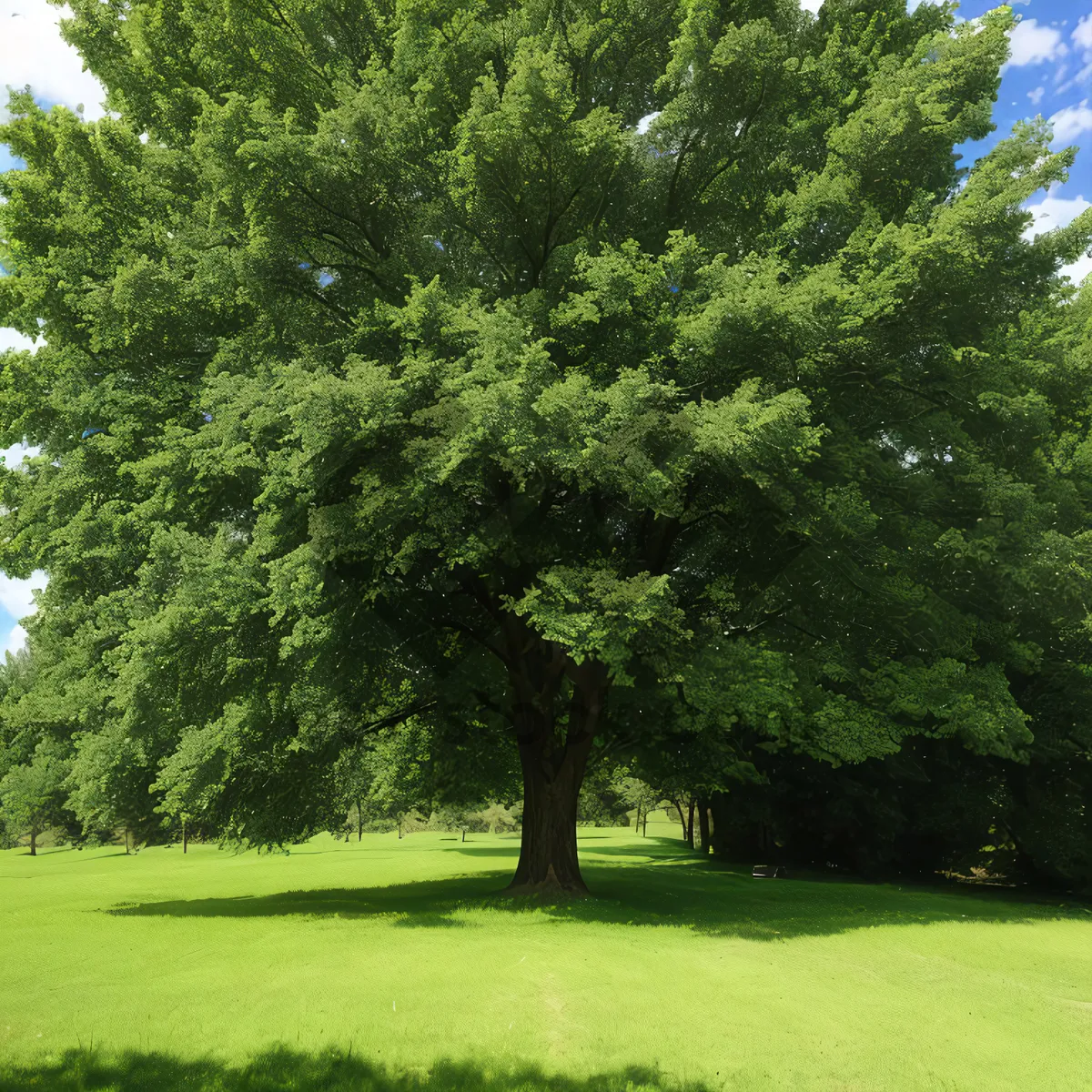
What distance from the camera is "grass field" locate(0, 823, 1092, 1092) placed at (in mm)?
7934

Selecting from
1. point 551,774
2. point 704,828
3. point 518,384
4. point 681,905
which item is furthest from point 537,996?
point 704,828

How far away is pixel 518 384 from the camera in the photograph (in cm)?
1497

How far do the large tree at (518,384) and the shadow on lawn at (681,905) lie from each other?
2030 mm

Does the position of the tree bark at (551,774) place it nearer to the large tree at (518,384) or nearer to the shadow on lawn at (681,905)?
the large tree at (518,384)

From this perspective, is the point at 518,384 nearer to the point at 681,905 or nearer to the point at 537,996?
the point at 537,996

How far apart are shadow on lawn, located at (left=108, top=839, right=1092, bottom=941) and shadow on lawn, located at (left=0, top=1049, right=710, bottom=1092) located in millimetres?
8727

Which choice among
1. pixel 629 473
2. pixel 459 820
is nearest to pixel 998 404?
pixel 629 473

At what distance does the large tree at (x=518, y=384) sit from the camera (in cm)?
1612

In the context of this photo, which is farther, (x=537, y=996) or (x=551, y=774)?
(x=551, y=774)

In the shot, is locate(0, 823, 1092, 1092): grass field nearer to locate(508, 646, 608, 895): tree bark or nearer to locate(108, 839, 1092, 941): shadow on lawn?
locate(108, 839, 1092, 941): shadow on lawn

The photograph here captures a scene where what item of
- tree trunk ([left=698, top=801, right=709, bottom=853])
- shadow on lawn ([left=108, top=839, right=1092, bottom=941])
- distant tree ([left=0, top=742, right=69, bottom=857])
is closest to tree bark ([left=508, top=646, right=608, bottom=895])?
shadow on lawn ([left=108, top=839, right=1092, bottom=941])

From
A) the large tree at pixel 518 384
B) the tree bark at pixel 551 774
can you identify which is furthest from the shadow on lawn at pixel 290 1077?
the tree bark at pixel 551 774

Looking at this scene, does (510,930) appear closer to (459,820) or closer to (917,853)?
(917,853)

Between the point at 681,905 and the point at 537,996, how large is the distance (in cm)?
1133
